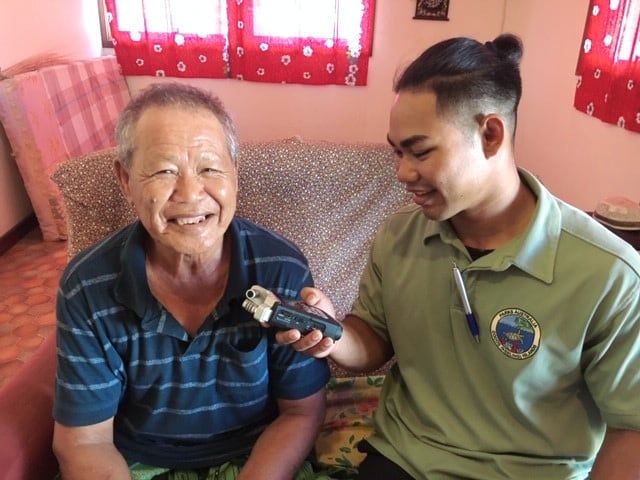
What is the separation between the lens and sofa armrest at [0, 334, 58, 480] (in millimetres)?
897

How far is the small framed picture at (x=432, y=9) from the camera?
10.9 feet

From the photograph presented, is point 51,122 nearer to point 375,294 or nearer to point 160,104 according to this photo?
point 160,104

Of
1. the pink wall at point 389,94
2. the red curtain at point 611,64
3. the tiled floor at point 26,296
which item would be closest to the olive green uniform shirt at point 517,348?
the pink wall at point 389,94

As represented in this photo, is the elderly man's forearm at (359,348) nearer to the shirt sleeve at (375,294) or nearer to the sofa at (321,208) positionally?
the shirt sleeve at (375,294)

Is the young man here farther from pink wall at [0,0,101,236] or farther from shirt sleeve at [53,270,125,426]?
pink wall at [0,0,101,236]

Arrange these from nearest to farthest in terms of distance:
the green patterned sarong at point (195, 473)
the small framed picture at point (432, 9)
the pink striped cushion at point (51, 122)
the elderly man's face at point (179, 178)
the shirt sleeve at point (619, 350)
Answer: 1. the shirt sleeve at point (619, 350)
2. the elderly man's face at point (179, 178)
3. the green patterned sarong at point (195, 473)
4. the pink striped cushion at point (51, 122)
5. the small framed picture at point (432, 9)

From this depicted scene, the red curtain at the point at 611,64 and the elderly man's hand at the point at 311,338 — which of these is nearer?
the elderly man's hand at the point at 311,338

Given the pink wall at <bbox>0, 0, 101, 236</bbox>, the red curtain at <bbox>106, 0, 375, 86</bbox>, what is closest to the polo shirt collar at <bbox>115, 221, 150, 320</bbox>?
the pink wall at <bbox>0, 0, 101, 236</bbox>

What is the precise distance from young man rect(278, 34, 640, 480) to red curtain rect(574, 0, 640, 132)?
1148mm

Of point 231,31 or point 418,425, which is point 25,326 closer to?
point 418,425

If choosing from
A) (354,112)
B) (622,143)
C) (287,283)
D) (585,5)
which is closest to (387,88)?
(354,112)

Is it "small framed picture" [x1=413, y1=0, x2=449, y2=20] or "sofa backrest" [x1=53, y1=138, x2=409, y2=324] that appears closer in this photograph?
"sofa backrest" [x1=53, y1=138, x2=409, y2=324]

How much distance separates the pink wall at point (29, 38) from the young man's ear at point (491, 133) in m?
2.71

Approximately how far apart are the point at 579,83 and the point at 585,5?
34 centimetres
